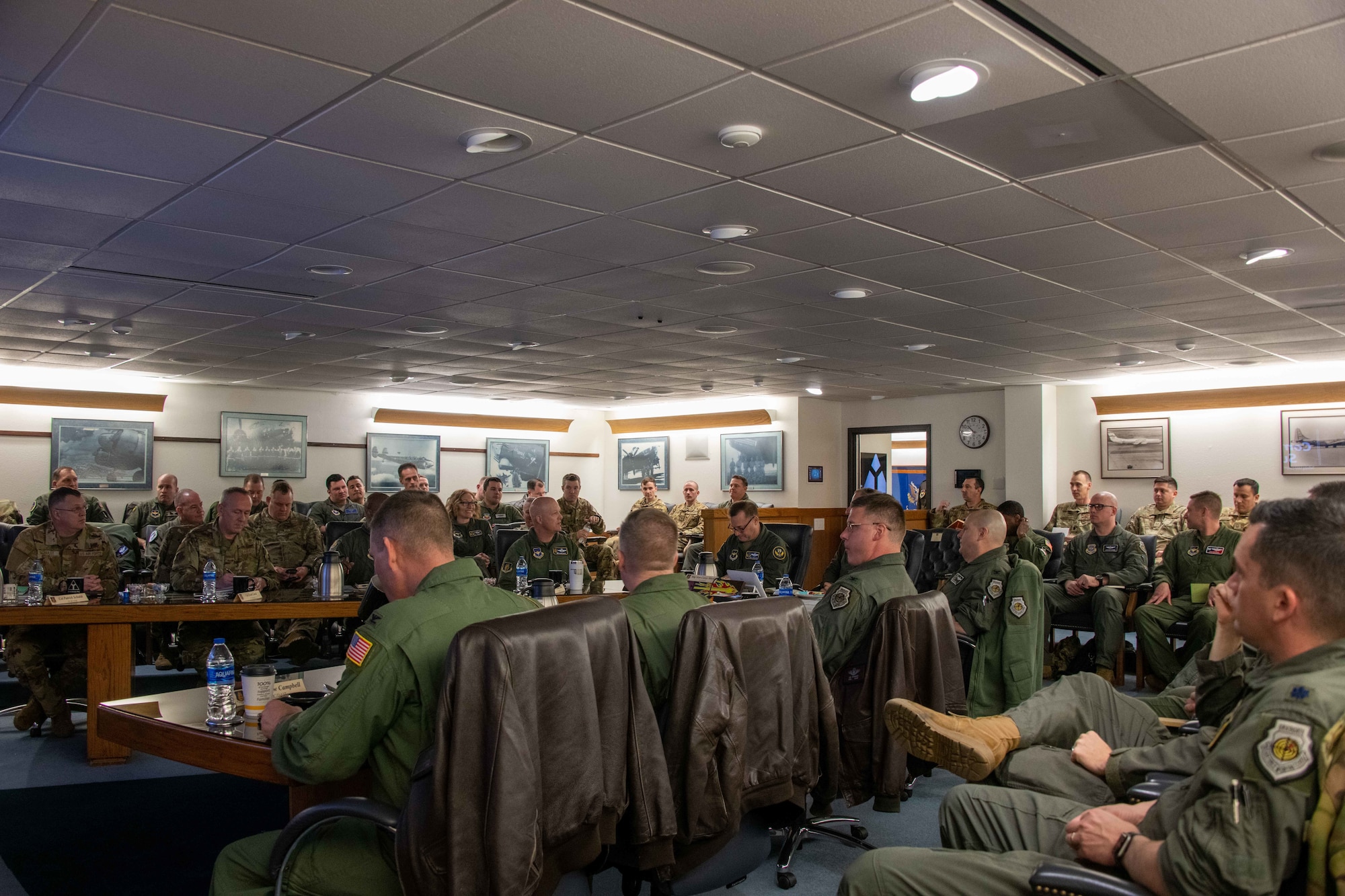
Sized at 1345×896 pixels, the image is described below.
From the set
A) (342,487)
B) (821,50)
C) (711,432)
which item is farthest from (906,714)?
(711,432)

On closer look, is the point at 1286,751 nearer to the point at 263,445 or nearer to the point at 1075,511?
the point at 1075,511

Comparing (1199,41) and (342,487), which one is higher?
(1199,41)

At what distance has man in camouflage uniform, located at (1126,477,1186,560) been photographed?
8.62 m

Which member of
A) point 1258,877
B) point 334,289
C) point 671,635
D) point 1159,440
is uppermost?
point 334,289

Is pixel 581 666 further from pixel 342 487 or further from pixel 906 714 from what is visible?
pixel 342 487

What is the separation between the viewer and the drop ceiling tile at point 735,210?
4297 millimetres

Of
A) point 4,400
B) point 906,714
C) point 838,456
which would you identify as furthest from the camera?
point 838,456

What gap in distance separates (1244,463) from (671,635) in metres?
10.5

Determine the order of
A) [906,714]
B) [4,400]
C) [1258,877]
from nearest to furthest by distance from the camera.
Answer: [1258,877], [906,714], [4,400]

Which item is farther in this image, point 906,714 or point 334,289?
point 334,289

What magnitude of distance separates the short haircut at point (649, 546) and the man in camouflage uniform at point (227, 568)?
3553 millimetres

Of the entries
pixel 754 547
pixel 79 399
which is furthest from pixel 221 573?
pixel 79 399

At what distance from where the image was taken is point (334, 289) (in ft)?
21.3

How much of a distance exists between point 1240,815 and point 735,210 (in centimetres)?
349
